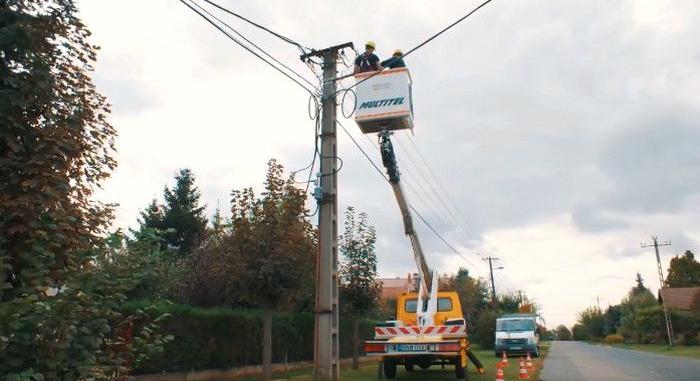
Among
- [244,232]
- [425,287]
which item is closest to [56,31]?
[244,232]

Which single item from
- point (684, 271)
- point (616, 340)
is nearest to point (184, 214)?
point (616, 340)

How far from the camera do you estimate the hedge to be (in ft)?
48.1

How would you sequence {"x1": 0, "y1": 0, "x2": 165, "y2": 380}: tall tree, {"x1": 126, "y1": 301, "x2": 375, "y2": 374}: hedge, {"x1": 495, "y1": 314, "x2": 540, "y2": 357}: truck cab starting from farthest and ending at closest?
{"x1": 495, "y1": 314, "x2": 540, "y2": 357}: truck cab < {"x1": 126, "y1": 301, "x2": 375, "y2": 374}: hedge < {"x1": 0, "y1": 0, "x2": 165, "y2": 380}: tall tree

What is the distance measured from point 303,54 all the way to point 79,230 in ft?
28.9

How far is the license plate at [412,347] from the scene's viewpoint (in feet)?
47.3

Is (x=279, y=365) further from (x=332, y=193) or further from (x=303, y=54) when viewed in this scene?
(x=303, y=54)

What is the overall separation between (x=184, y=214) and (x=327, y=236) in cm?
2977

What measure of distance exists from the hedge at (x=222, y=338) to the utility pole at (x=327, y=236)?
391cm

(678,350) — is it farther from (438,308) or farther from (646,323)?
(438,308)

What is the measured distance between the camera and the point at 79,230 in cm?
505

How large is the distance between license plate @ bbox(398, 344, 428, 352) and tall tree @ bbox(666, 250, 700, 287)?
87.2m

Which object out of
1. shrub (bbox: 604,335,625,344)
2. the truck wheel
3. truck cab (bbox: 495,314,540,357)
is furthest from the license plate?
shrub (bbox: 604,335,625,344)

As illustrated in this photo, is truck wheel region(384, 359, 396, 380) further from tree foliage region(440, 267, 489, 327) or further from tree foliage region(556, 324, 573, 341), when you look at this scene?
tree foliage region(556, 324, 573, 341)

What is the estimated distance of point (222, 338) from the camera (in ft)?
55.3
